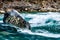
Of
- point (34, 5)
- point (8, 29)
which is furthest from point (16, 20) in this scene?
point (34, 5)

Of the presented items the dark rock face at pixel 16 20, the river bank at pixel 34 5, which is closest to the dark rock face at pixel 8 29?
the dark rock face at pixel 16 20

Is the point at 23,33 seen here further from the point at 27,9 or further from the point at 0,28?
the point at 27,9

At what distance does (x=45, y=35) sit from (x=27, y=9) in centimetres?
911

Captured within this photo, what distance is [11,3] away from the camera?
19625 millimetres

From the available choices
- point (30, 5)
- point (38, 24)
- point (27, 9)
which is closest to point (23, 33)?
point (38, 24)

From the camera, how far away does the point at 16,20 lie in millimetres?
10430

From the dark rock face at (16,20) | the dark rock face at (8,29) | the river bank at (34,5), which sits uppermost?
the dark rock face at (16,20)

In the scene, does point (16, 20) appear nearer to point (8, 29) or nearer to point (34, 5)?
point (8, 29)

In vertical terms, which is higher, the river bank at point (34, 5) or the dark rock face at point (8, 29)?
the dark rock face at point (8, 29)

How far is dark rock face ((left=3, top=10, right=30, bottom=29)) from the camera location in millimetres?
10117

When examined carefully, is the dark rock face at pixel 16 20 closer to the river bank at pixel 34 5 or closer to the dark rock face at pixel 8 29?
the dark rock face at pixel 8 29

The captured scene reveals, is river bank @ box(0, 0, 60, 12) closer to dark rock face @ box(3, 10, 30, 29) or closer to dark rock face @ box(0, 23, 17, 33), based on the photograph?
dark rock face @ box(3, 10, 30, 29)

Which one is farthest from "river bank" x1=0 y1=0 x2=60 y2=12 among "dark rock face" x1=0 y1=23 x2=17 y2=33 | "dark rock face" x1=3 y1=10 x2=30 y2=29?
"dark rock face" x1=0 y1=23 x2=17 y2=33

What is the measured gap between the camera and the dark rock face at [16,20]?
10.1 m
